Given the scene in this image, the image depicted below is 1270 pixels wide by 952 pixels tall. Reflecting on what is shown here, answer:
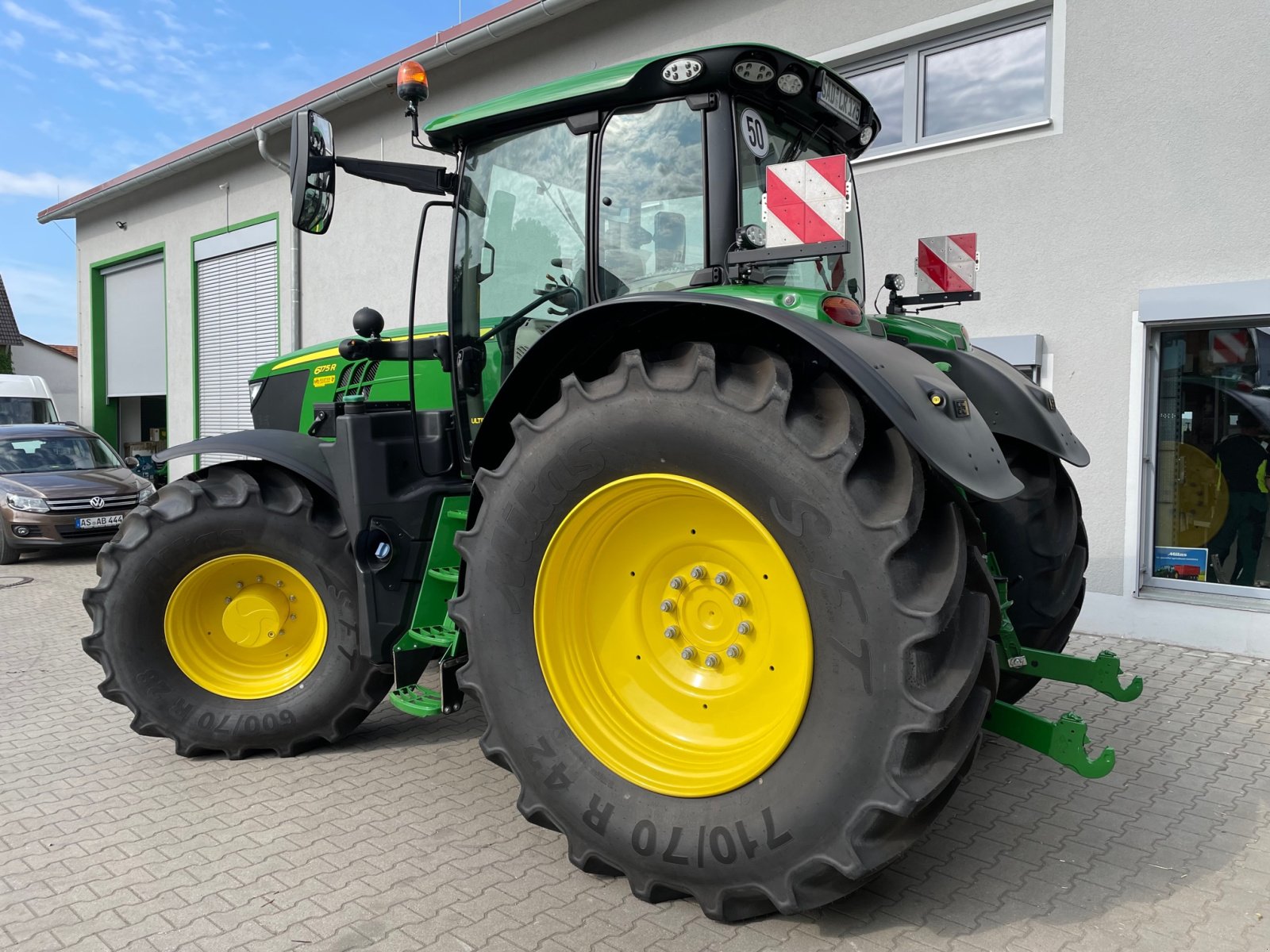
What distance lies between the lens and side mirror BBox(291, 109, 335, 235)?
10.0ft

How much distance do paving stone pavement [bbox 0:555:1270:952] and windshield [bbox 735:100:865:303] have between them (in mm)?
1866

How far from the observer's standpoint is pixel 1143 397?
5.83 m

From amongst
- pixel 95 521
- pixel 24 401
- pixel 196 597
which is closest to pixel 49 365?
pixel 24 401

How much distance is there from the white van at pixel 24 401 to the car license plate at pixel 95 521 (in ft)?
13.6

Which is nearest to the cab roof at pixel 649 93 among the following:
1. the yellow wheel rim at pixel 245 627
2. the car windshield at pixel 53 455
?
the yellow wheel rim at pixel 245 627

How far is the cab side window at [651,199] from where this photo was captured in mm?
2936

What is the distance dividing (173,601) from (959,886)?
9.77 feet

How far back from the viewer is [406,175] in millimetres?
3377

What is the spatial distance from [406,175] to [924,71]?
4816 millimetres

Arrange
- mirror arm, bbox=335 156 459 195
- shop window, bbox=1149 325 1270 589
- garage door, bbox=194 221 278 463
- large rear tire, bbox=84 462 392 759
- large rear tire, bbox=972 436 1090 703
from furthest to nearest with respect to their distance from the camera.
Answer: garage door, bbox=194 221 278 463
shop window, bbox=1149 325 1270 589
large rear tire, bbox=84 462 392 759
large rear tire, bbox=972 436 1090 703
mirror arm, bbox=335 156 459 195

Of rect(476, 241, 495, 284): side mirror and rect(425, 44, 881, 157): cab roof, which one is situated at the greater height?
rect(425, 44, 881, 157): cab roof

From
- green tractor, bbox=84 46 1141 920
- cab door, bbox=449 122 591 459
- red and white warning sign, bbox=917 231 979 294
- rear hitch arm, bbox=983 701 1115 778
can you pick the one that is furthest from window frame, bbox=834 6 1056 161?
rear hitch arm, bbox=983 701 1115 778

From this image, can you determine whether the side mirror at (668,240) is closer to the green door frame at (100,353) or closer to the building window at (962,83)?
the building window at (962,83)

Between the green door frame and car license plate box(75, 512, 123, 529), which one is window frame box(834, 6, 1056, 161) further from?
the green door frame
